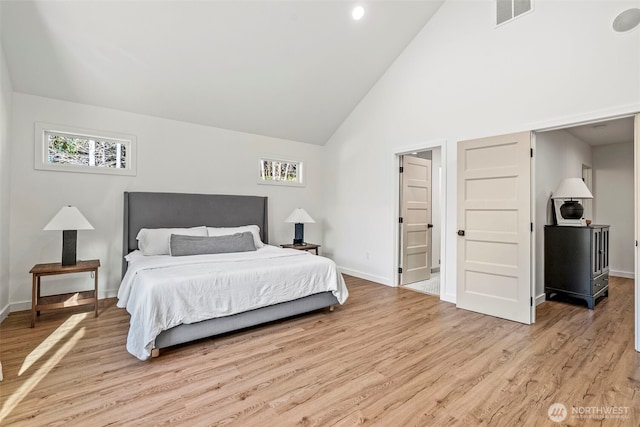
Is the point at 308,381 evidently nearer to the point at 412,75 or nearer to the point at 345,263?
the point at 345,263

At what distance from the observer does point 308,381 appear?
7.20 ft

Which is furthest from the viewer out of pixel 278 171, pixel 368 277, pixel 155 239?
pixel 278 171

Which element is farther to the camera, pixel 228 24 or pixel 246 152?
pixel 246 152

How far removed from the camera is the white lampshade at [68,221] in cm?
327

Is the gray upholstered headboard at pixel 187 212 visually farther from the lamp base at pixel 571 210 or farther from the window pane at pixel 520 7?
the lamp base at pixel 571 210

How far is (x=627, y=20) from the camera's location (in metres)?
2.76

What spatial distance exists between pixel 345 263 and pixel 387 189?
1659mm

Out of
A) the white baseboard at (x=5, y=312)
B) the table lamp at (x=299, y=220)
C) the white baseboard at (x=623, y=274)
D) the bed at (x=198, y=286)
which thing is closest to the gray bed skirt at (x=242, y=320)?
the bed at (x=198, y=286)

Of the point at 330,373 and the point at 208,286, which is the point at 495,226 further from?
the point at 208,286

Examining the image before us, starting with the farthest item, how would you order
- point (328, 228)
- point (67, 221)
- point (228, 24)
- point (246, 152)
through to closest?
point (328, 228)
point (246, 152)
point (228, 24)
point (67, 221)

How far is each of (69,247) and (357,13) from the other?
173 inches

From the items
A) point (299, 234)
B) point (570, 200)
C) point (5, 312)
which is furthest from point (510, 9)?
point (5, 312)

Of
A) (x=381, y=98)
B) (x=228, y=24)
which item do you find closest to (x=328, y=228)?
(x=381, y=98)

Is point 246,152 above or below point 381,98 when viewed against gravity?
below
